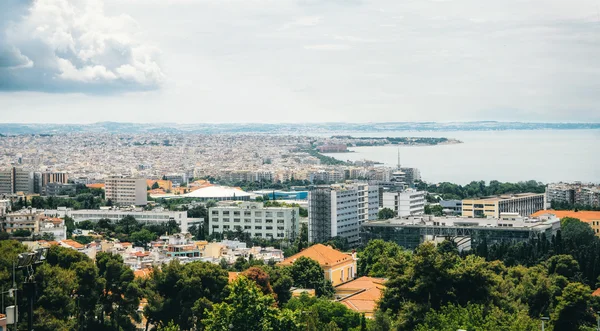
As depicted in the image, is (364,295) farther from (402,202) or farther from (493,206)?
(402,202)

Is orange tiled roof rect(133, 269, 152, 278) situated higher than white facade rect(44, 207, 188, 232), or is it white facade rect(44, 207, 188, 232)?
orange tiled roof rect(133, 269, 152, 278)

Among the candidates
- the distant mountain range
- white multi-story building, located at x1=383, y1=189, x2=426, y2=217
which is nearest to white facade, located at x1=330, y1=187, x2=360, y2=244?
white multi-story building, located at x1=383, y1=189, x2=426, y2=217

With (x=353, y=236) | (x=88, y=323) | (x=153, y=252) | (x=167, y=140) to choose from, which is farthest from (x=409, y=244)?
(x=167, y=140)

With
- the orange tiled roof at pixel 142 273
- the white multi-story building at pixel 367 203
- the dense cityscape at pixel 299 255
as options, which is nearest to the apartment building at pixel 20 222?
the dense cityscape at pixel 299 255

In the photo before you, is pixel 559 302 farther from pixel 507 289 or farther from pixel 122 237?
pixel 122 237

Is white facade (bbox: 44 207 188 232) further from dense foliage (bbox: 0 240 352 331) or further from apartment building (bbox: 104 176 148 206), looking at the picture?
dense foliage (bbox: 0 240 352 331)

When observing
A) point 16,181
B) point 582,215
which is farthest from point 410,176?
point 582,215
